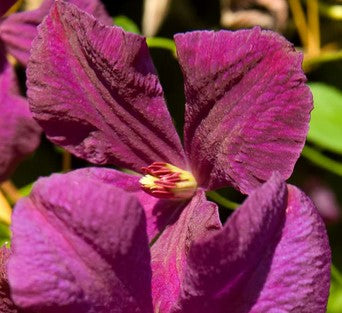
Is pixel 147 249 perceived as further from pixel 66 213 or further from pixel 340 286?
pixel 340 286

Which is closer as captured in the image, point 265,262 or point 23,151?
point 265,262

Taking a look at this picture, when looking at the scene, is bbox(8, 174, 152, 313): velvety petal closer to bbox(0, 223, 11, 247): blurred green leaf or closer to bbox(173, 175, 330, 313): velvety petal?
bbox(173, 175, 330, 313): velvety petal

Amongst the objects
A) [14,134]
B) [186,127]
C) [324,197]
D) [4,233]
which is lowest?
[324,197]

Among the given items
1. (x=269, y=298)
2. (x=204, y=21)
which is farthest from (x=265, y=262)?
(x=204, y=21)

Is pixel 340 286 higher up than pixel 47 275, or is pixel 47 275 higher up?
pixel 47 275

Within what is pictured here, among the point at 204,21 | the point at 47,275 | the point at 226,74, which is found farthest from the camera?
the point at 204,21

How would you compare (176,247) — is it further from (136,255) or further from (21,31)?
(21,31)

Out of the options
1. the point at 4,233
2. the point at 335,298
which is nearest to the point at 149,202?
the point at 4,233
